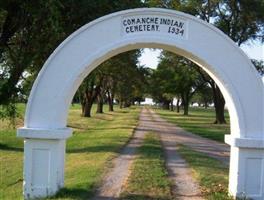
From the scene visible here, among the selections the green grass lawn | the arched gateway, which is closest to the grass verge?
the arched gateway

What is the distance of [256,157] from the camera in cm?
1034

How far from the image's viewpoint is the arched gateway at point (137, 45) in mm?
10273

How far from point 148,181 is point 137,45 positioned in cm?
304

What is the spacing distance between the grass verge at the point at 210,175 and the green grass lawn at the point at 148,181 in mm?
762

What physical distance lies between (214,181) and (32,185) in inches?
159

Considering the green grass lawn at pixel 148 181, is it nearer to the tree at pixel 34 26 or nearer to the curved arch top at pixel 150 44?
the curved arch top at pixel 150 44

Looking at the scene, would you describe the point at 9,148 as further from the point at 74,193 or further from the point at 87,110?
the point at 87,110

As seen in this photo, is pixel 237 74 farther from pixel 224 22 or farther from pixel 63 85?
pixel 224 22

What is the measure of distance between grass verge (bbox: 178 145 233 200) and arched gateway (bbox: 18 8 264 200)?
1.61ft

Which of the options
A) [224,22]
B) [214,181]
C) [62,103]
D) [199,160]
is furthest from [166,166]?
[224,22]

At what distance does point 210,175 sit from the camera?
12617mm

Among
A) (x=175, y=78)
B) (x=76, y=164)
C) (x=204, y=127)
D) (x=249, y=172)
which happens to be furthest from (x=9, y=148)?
(x=175, y=78)

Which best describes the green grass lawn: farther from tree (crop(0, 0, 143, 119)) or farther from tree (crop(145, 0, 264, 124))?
tree (crop(145, 0, 264, 124))

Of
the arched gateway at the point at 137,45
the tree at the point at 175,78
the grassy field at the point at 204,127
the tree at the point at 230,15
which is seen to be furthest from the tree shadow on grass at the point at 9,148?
the tree at the point at 175,78
